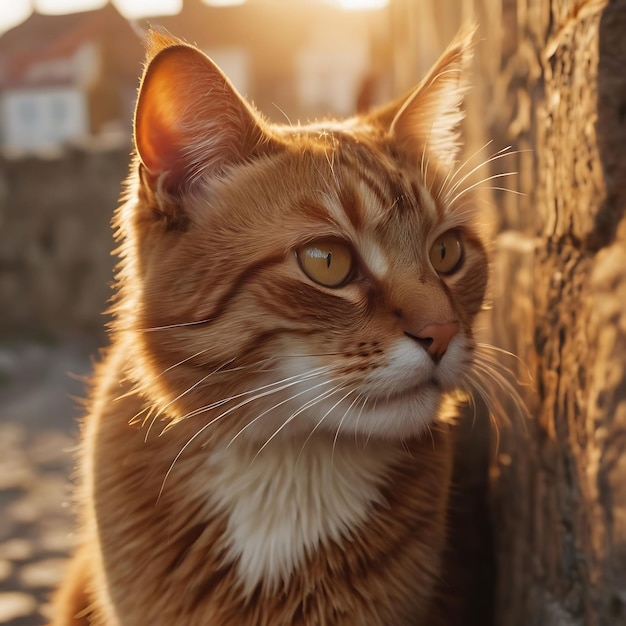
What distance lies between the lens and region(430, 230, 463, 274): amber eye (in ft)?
5.64

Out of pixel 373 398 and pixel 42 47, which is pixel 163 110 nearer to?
pixel 373 398

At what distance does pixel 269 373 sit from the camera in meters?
1.47

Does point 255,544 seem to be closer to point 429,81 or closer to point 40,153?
point 429,81

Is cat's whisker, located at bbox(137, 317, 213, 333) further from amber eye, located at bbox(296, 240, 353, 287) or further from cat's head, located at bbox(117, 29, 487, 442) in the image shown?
amber eye, located at bbox(296, 240, 353, 287)

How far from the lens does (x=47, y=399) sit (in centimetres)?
537

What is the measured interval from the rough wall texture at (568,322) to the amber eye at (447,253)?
0.61ft

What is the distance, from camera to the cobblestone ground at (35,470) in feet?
Answer: 8.56

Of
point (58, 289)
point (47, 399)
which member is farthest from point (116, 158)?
point (47, 399)

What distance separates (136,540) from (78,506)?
15.7 inches

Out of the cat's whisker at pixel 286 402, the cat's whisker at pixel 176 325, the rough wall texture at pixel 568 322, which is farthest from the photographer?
the cat's whisker at pixel 176 325

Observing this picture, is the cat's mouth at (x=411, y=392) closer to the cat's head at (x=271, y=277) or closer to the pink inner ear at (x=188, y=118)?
the cat's head at (x=271, y=277)

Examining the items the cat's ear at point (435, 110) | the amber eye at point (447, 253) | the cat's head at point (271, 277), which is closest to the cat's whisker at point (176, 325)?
the cat's head at point (271, 277)

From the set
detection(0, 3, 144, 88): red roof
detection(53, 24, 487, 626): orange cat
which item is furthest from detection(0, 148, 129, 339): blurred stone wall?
detection(0, 3, 144, 88): red roof

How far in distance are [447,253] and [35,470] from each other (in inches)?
116
